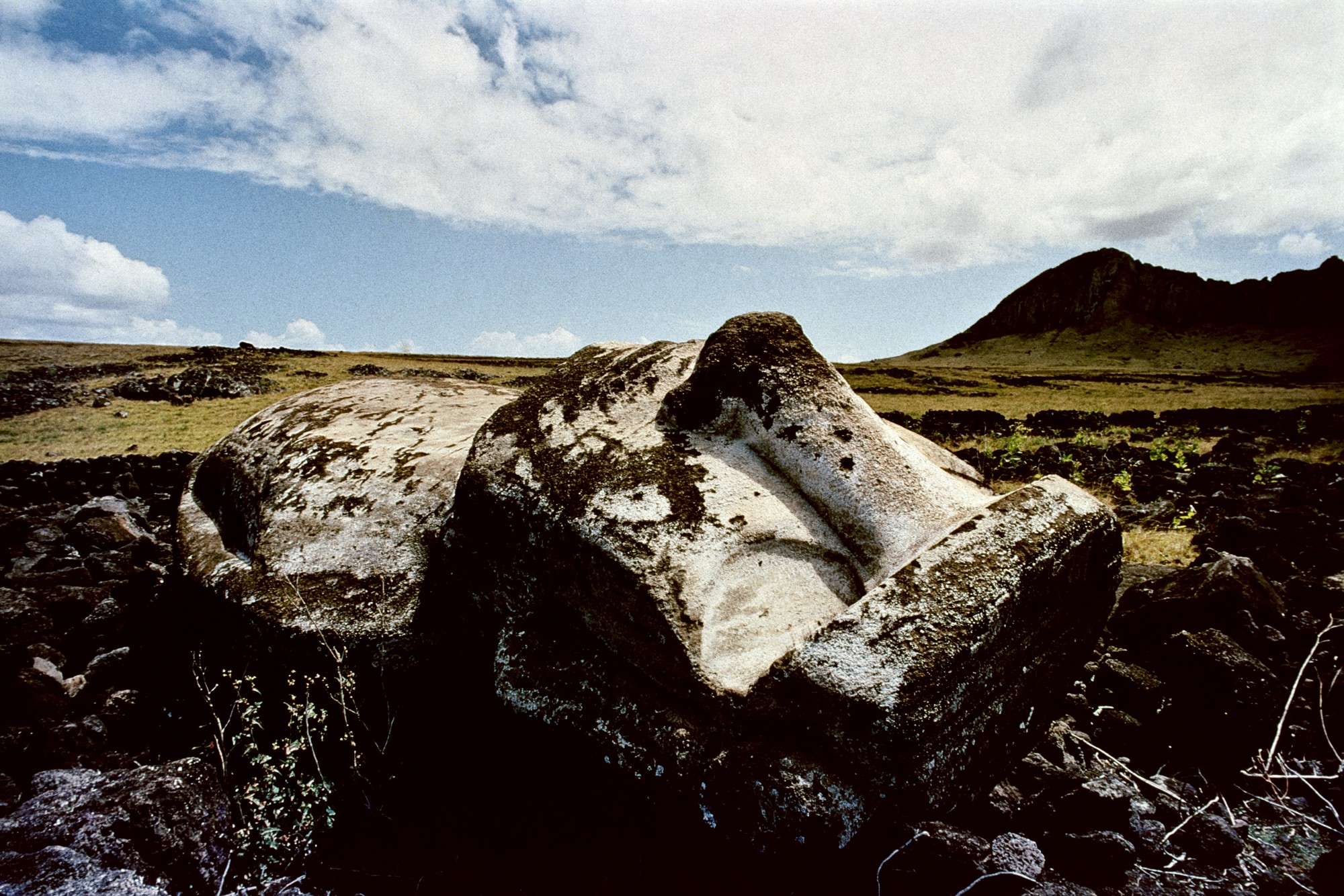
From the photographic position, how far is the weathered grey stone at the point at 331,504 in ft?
14.9

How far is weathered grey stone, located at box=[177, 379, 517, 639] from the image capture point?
4.54m

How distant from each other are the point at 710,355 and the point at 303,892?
372cm

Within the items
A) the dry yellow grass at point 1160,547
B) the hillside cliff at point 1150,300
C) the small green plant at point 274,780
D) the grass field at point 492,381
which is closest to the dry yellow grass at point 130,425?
the grass field at point 492,381

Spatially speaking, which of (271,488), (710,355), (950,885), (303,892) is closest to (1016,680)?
(950,885)

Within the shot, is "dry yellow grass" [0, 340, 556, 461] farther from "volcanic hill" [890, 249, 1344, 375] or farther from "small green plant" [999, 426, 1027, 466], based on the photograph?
"volcanic hill" [890, 249, 1344, 375]

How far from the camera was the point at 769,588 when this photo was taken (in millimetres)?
3637

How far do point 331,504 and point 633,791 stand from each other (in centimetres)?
A: 330

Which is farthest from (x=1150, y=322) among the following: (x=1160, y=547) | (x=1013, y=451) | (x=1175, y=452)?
(x=1160, y=547)

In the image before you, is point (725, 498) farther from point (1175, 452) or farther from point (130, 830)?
point (1175, 452)

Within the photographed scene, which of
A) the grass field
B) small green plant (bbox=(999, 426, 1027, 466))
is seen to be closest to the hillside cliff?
the grass field

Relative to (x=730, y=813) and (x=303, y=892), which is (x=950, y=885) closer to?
(x=730, y=813)

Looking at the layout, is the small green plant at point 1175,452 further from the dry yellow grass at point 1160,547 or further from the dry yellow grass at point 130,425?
the dry yellow grass at point 130,425

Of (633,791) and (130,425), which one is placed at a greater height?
(633,791)

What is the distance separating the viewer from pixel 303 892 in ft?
11.7
